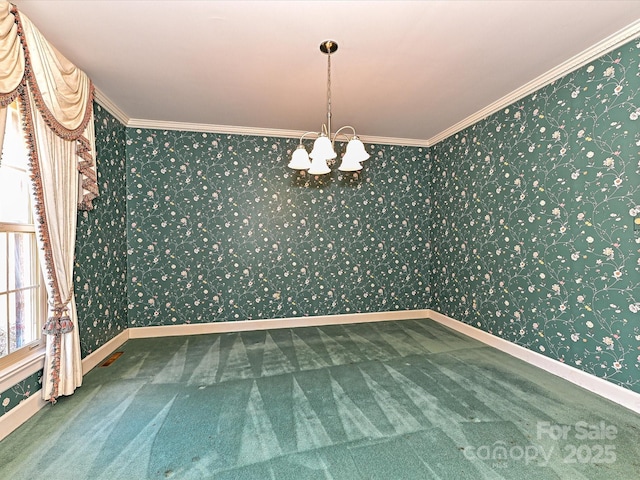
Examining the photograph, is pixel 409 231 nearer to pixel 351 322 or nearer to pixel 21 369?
pixel 351 322

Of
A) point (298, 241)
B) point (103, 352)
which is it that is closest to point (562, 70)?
point (298, 241)

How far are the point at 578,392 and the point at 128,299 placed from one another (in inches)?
178

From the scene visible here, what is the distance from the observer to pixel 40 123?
1.93m

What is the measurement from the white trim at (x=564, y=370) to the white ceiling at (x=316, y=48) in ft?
8.26

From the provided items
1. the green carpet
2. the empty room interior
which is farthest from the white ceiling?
the green carpet

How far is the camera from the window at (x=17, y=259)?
1.91m

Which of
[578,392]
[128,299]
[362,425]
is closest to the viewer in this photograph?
[362,425]

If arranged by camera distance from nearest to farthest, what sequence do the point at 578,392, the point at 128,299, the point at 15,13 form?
the point at 15,13, the point at 578,392, the point at 128,299

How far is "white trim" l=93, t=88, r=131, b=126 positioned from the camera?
281 cm

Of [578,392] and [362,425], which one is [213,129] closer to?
[362,425]

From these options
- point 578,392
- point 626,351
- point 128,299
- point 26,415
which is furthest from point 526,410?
point 128,299

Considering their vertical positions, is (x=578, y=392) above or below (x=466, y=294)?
below

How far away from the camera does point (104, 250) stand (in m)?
3.00

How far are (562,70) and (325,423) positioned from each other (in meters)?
3.32
